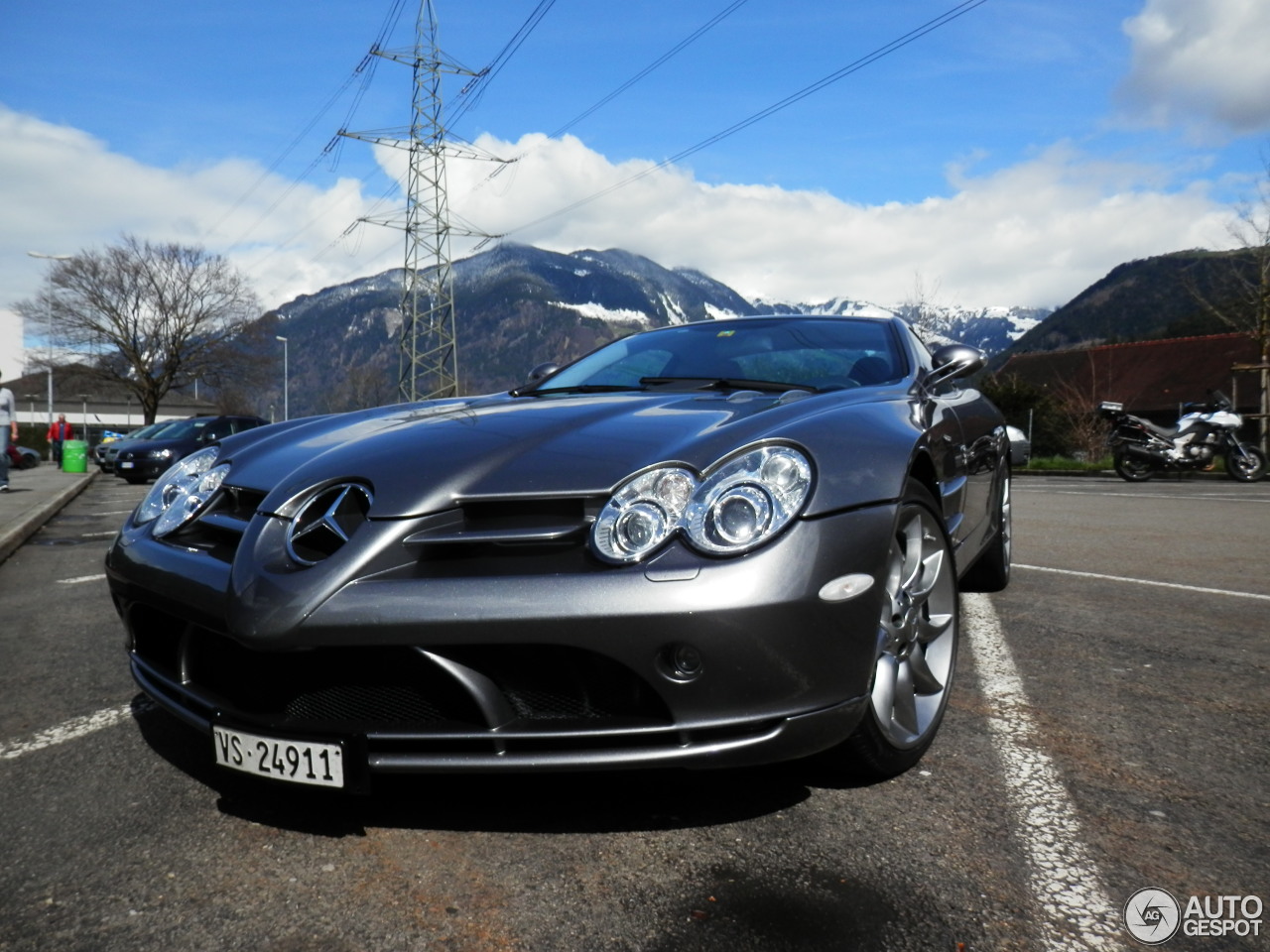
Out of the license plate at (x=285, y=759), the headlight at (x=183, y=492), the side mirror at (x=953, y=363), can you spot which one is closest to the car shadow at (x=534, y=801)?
the license plate at (x=285, y=759)

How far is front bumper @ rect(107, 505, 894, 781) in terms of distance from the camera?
1.88m

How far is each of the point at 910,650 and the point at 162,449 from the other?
18054 mm

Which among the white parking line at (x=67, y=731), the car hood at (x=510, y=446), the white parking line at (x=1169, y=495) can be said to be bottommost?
the white parking line at (x=1169, y=495)

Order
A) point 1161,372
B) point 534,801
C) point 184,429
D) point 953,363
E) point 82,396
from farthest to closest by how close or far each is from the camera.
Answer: point 1161,372 < point 82,396 < point 184,429 < point 953,363 < point 534,801

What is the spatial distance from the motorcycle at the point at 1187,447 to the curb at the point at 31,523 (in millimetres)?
14816

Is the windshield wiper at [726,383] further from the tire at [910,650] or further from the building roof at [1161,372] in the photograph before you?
the building roof at [1161,372]

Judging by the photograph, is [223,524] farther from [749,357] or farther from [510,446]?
[749,357]

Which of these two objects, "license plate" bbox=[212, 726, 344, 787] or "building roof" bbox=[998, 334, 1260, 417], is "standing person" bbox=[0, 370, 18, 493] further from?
"building roof" bbox=[998, 334, 1260, 417]

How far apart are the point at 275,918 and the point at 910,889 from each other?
116cm

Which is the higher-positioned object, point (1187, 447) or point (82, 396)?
point (82, 396)

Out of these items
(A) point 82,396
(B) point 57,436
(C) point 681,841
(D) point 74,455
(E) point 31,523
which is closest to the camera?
A: (C) point 681,841

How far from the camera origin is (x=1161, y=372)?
53.2 m

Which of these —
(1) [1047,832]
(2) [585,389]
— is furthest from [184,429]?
(1) [1047,832]

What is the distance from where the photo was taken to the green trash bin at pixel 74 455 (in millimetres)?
22266
